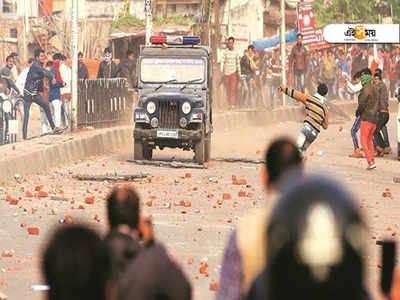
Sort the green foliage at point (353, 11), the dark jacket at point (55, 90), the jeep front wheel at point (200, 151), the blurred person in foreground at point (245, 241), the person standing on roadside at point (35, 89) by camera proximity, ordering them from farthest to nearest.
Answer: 1. the green foliage at point (353, 11)
2. the dark jacket at point (55, 90)
3. the person standing on roadside at point (35, 89)
4. the jeep front wheel at point (200, 151)
5. the blurred person in foreground at point (245, 241)

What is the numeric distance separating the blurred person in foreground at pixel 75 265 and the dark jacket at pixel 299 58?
112 ft

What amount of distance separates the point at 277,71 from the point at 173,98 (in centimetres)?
1799

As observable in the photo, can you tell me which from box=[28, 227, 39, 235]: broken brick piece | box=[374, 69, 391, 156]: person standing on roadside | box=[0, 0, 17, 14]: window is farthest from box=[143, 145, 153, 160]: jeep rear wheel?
box=[0, 0, 17, 14]: window

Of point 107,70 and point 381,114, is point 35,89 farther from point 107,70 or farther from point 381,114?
point 381,114

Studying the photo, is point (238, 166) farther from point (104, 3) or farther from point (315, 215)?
point (104, 3)

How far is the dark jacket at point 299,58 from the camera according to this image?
36906 mm

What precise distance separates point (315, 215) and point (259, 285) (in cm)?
32

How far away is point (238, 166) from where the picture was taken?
20547 mm

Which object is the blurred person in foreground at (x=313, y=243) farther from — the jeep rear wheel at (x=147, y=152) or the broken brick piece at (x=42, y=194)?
the jeep rear wheel at (x=147, y=152)

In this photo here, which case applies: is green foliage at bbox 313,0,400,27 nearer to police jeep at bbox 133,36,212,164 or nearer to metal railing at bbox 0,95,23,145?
police jeep at bbox 133,36,212,164

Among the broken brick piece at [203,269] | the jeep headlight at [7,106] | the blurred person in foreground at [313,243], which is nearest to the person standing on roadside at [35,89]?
the jeep headlight at [7,106]

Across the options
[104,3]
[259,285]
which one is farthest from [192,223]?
[104,3]

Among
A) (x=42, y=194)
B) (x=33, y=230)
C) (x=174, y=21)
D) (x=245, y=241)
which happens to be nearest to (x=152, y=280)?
(x=245, y=241)

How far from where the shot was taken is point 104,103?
24891 millimetres
